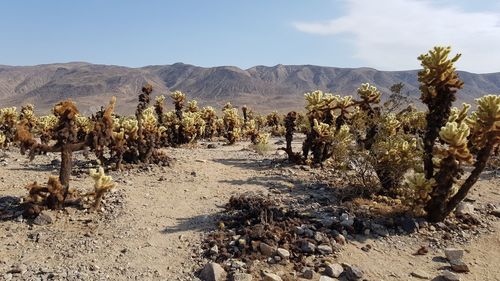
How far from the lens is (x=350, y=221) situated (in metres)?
8.74

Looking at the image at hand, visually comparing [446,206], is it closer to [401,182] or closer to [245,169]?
[401,182]

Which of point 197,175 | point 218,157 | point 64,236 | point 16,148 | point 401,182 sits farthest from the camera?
point 16,148

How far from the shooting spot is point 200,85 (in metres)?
168

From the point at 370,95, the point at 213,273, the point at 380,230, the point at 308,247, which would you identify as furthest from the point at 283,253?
the point at 370,95

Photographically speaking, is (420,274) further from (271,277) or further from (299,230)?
(271,277)

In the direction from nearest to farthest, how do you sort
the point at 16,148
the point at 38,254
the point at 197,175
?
the point at 38,254
the point at 197,175
the point at 16,148

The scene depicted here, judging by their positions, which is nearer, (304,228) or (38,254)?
(38,254)

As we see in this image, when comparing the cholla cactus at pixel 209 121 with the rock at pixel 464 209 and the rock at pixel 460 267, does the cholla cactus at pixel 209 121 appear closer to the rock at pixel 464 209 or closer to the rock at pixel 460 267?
the rock at pixel 464 209

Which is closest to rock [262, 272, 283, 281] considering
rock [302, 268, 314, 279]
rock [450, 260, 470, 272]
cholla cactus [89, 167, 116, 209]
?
rock [302, 268, 314, 279]

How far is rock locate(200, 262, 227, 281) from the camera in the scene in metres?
6.97

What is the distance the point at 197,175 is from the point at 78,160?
4.52 meters

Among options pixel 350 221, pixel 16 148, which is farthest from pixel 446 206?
pixel 16 148

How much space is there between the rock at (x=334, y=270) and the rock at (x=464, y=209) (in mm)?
3928

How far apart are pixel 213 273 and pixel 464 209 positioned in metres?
6.07
